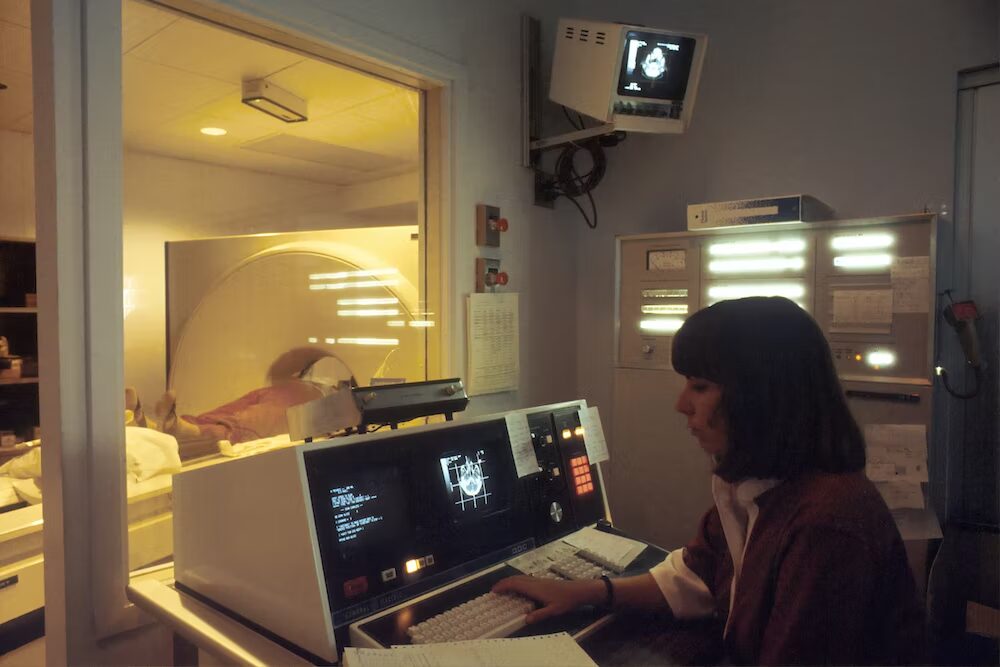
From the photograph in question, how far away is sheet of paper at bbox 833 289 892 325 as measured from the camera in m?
1.96

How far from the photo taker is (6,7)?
2.13m

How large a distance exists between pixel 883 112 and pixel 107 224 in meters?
2.44

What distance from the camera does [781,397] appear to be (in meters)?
1.01

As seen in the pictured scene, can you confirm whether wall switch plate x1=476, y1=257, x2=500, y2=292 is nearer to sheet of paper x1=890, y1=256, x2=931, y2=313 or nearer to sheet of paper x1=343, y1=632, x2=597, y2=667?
sheet of paper x1=890, y1=256, x2=931, y2=313

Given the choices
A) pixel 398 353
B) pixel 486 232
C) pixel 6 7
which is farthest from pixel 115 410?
pixel 6 7

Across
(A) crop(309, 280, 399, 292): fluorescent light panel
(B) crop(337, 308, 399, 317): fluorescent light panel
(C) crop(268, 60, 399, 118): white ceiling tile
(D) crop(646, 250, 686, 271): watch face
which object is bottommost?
(B) crop(337, 308, 399, 317): fluorescent light panel

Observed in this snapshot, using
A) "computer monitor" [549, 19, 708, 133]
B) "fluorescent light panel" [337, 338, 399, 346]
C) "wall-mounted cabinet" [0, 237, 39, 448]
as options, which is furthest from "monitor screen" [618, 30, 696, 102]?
"wall-mounted cabinet" [0, 237, 39, 448]

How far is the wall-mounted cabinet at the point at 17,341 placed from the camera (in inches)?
139

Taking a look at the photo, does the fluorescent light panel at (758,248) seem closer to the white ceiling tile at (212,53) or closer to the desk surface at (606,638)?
the desk surface at (606,638)

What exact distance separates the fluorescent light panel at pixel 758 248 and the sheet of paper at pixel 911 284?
0.94ft

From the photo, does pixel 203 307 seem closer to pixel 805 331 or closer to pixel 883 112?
pixel 805 331

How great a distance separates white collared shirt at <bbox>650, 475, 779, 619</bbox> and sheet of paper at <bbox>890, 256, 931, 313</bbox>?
1.18 meters

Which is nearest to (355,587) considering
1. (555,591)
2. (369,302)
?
(555,591)

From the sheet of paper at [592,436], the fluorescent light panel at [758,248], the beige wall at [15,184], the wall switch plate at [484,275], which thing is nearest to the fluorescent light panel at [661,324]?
the fluorescent light panel at [758,248]
